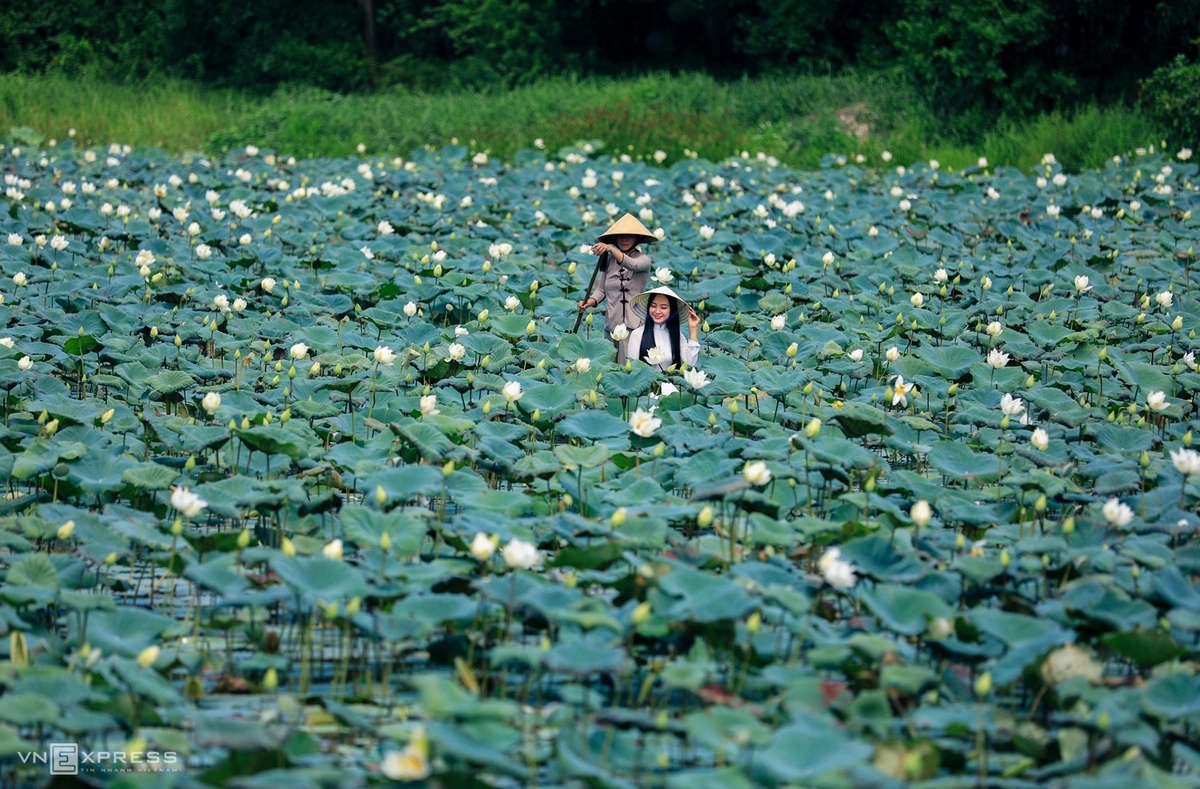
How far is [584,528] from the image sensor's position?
3.74m

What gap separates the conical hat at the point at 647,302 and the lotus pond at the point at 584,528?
30 cm

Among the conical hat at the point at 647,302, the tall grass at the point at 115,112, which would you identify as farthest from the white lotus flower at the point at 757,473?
the tall grass at the point at 115,112

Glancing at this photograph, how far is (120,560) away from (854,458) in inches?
90.0

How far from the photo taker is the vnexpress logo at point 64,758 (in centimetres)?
288

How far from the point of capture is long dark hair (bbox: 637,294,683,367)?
20.2ft

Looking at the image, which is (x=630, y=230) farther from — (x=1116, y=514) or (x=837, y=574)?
(x=837, y=574)

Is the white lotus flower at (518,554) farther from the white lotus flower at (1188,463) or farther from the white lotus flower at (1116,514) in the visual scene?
the white lotus flower at (1188,463)

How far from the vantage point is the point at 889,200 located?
1086 centimetres

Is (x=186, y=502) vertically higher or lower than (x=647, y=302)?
higher

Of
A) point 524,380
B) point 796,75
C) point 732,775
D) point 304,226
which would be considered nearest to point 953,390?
point 524,380

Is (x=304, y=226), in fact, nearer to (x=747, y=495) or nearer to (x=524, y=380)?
(x=524, y=380)

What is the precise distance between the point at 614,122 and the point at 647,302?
846 cm

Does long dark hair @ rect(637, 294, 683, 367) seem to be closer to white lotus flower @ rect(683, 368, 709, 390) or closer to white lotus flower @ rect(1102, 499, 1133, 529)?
white lotus flower @ rect(683, 368, 709, 390)

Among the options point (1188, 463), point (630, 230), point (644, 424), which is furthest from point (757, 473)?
point (630, 230)
